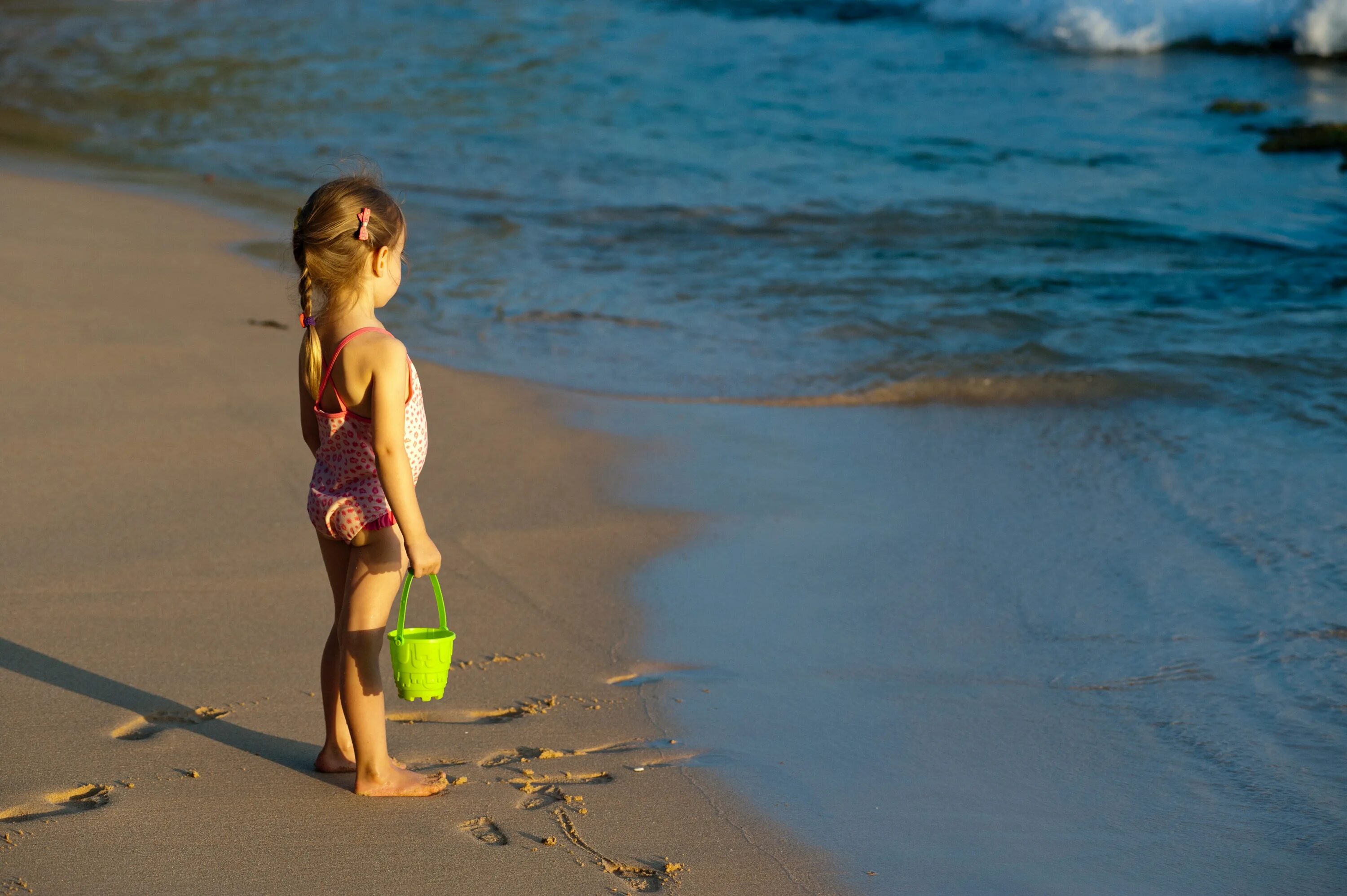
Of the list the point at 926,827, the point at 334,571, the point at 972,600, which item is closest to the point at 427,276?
the point at 972,600

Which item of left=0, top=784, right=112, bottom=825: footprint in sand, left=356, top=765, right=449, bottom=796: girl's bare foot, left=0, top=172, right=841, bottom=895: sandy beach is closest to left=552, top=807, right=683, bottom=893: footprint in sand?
left=0, top=172, right=841, bottom=895: sandy beach

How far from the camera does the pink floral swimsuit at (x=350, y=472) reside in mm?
2680

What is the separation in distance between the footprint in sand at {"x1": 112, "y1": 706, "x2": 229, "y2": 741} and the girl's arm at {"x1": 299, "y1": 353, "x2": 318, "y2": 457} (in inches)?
30.5

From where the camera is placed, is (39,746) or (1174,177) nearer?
(39,746)

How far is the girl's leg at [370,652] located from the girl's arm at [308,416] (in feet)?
0.81

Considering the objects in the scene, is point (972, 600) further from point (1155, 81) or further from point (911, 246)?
point (1155, 81)

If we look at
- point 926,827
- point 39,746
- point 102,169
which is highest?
point 102,169

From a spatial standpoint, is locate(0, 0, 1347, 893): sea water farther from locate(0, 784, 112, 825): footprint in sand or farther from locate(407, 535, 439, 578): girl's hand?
locate(0, 784, 112, 825): footprint in sand

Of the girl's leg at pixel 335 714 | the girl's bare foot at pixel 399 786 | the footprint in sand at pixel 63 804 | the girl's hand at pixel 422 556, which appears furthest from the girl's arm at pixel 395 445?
the footprint in sand at pixel 63 804

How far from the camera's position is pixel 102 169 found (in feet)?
35.4

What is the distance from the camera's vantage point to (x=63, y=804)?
2.65 metres

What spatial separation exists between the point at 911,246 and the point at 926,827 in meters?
6.96

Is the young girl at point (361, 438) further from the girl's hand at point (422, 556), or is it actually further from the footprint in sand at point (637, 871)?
the footprint in sand at point (637, 871)

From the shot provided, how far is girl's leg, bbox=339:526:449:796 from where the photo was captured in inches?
108
